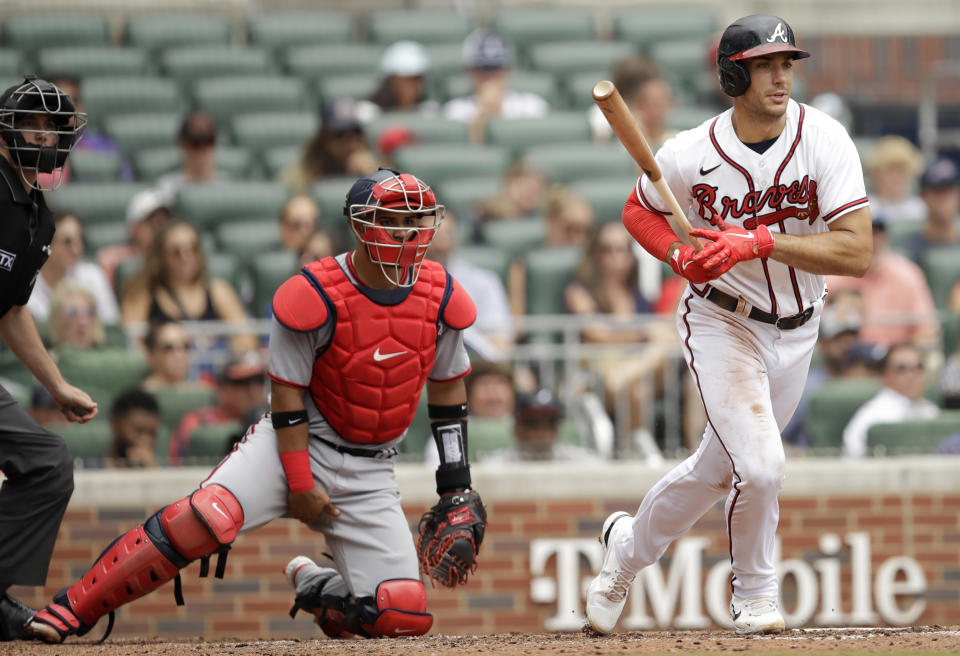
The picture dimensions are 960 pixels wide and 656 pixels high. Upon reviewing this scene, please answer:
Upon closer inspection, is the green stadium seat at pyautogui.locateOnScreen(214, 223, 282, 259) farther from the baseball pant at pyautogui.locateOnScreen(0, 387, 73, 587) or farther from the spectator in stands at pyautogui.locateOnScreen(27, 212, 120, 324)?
the baseball pant at pyautogui.locateOnScreen(0, 387, 73, 587)

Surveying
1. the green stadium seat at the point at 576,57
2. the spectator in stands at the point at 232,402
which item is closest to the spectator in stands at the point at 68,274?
the spectator in stands at the point at 232,402

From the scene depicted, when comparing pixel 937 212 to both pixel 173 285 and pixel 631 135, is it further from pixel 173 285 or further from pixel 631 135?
pixel 631 135

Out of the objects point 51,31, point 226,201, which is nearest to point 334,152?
point 226,201

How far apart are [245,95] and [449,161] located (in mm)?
1862

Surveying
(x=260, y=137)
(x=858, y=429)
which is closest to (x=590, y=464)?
(x=858, y=429)

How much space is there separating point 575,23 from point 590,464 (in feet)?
18.2

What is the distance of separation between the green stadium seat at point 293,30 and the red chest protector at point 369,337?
6.98 m

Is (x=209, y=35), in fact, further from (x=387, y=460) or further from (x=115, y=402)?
(x=387, y=460)

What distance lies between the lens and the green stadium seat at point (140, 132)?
10.1 metres

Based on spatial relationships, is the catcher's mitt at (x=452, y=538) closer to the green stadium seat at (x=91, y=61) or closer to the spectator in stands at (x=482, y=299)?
the spectator in stands at (x=482, y=299)

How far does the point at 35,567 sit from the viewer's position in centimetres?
501

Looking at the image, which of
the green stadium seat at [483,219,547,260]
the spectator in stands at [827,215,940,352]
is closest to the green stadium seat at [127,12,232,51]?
the green stadium seat at [483,219,547,260]

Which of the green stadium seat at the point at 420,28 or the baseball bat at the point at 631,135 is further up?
the green stadium seat at the point at 420,28

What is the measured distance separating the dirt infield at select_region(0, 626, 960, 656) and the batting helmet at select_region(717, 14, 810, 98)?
5.76 feet
